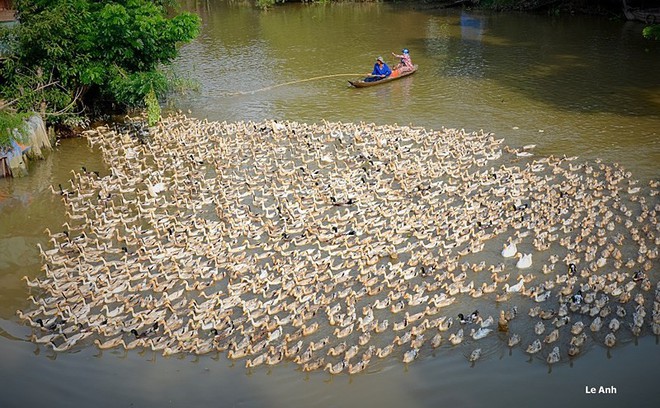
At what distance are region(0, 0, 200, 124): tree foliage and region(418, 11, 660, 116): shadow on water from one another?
14.2 metres

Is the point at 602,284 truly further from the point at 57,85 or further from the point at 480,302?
the point at 57,85

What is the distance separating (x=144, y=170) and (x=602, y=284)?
1385cm

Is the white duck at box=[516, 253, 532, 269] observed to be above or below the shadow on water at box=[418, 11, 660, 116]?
below

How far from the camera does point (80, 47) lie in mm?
21422

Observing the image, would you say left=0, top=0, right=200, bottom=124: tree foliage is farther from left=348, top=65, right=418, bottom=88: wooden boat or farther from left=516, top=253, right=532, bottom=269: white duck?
left=516, top=253, right=532, bottom=269: white duck

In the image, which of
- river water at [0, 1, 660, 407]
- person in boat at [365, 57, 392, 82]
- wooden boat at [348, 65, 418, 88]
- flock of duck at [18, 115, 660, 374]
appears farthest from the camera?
person in boat at [365, 57, 392, 82]

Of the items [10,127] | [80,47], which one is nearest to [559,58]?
[80,47]

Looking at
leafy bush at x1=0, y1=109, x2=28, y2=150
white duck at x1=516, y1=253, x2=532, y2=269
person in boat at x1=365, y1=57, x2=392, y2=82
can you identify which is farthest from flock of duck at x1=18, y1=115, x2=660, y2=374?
person in boat at x1=365, y1=57, x2=392, y2=82

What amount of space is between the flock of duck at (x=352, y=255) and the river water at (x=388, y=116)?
378mm

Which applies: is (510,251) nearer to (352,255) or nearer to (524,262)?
(524,262)

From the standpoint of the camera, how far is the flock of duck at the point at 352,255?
11.7 m

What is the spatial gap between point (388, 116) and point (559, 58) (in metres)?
12.5

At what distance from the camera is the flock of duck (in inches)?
461

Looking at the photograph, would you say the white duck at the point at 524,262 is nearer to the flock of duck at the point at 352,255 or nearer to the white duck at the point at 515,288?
the flock of duck at the point at 352,255
